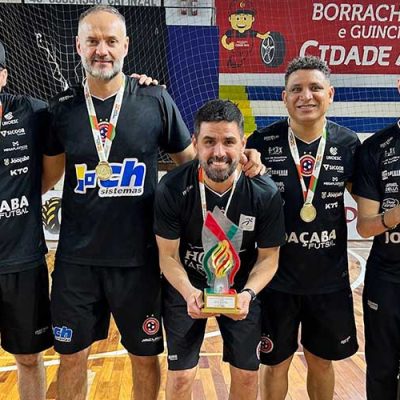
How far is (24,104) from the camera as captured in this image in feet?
7.80

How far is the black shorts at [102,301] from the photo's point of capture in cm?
227

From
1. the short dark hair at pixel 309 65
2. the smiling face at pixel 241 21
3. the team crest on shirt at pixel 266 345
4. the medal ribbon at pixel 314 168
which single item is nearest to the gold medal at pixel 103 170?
the medal ribbon at pixel 314 168

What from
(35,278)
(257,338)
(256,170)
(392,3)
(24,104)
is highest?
(392,3)

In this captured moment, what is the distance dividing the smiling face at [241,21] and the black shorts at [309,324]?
6.60 meters

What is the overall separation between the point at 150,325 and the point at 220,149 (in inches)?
35.6

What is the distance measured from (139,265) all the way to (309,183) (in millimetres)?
880

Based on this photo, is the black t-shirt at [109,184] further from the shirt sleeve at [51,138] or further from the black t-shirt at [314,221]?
the black t-shirt at [314,221]

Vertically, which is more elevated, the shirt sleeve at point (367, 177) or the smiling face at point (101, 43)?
the smiling face at point (101, 43)

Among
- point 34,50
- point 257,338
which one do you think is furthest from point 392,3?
point 257,338

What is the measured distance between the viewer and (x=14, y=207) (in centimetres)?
229

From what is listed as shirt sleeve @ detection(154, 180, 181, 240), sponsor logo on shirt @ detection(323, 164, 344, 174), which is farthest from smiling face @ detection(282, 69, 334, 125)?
shirt sleeve @ detection(154, 180, 181, 240)

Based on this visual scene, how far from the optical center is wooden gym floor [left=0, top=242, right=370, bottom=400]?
3.09 metres

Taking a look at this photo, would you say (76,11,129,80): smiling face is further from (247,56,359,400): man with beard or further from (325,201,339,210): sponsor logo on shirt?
(325,201,339,210): sponsor logo on shirt

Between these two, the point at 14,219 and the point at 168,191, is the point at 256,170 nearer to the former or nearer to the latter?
the point at 168,191
